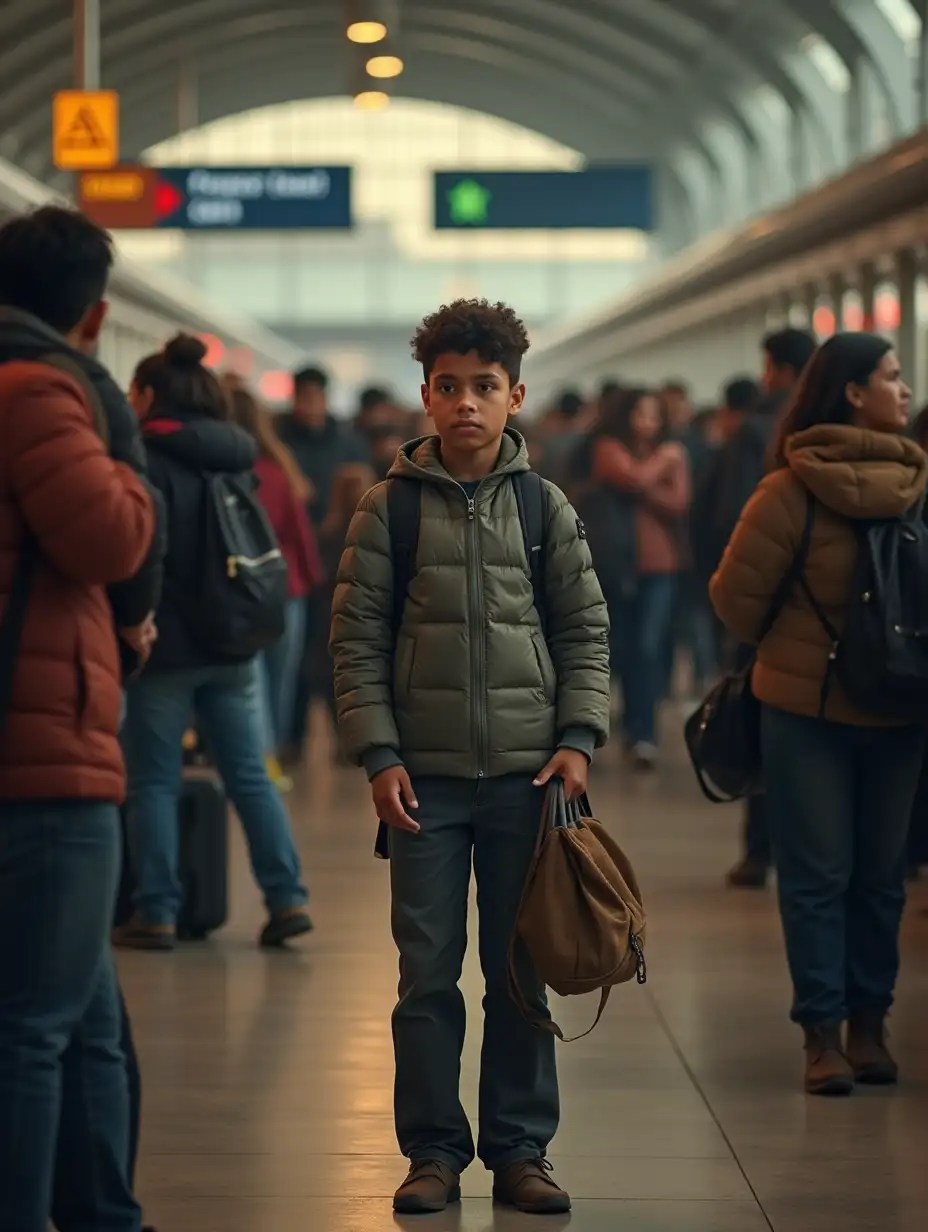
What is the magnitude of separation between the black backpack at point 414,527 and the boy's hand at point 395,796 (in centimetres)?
29

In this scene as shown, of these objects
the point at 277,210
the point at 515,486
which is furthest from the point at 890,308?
the point at 515,486

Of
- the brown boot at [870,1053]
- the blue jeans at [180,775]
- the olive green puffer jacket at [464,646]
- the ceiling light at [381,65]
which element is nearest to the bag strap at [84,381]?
the olive green puffer jacket at [464,646]

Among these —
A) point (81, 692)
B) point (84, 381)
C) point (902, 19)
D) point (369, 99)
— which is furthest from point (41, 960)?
point (369, 99)

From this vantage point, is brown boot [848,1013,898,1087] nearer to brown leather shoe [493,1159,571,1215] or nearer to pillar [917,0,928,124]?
brown leather shoe [493,1159,571,1215]

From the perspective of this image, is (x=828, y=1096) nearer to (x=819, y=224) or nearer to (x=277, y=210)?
(x=819, y=224)

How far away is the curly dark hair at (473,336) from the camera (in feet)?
15.5

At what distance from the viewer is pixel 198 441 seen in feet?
24.8

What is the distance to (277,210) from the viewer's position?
24.7 meters

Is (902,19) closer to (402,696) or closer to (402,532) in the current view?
(402,532)

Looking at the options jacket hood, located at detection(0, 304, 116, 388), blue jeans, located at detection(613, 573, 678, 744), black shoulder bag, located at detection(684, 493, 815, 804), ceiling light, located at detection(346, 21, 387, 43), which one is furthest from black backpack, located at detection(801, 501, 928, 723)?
ceiling light, located at detection(346, 21, 387, 43)

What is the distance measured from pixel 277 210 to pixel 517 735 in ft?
67.2

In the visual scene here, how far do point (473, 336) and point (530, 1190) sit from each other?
162cm

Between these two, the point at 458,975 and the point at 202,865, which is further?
the point at 202,865

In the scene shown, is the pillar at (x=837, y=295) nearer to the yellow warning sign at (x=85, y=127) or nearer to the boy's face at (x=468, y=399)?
the yellow warning sign at (x=85, y=127)
